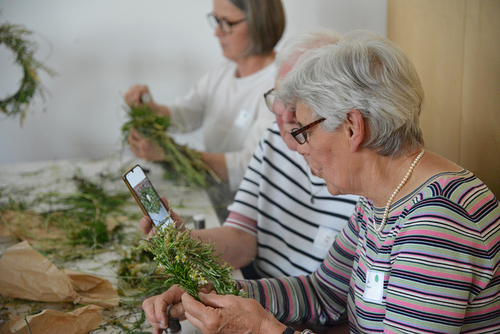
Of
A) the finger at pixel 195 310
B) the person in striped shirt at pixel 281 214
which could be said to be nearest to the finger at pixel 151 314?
the finger at pixel 195 310

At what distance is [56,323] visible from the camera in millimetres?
1005

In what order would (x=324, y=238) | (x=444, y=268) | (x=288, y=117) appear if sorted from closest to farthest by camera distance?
(x=444, y=268), (x=288, y=117), (x=324, y=238)

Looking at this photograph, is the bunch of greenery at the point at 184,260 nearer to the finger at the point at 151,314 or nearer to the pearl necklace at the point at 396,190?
the finger at the point at 151,314

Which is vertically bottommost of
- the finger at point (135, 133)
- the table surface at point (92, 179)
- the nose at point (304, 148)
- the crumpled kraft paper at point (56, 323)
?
the table surface at point (92, 179)

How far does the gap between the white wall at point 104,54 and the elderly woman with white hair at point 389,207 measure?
2544 mm

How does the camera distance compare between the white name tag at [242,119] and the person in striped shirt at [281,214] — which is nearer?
the person in striped shirt at [281,214]

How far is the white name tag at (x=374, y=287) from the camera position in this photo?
37.6 inches

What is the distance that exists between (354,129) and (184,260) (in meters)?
0.46

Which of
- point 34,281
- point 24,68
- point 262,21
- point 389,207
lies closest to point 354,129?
point 389,207

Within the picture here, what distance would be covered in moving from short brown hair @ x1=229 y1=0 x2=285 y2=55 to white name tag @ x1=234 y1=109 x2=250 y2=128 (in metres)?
0.34

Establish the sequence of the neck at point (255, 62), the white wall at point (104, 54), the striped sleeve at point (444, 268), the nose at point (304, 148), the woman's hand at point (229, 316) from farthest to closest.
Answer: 1. the white wall at point (104, 54)
2. the neck at point (255, 62)
3. the nose at point (304, 148)
4. the woman's hand at point (229, 316)
5. the striped sleeve at point (444, 268)

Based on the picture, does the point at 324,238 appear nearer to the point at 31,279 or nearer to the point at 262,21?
the point at 31,279

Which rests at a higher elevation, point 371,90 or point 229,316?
point 371,90

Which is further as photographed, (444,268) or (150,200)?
(150,200)
